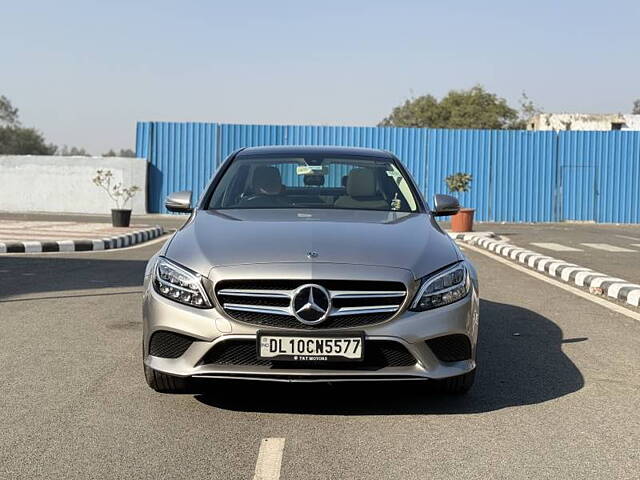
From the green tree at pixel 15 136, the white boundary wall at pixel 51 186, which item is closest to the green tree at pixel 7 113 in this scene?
the green tree at pixel 15 136

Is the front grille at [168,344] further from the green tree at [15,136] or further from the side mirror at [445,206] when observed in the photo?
the green tree at [15,136]

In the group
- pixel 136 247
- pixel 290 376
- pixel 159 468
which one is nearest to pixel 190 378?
pixel 290 376

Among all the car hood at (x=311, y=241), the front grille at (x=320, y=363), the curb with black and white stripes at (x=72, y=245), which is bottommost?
the curb with black and white stripes at (x=72, y=245)

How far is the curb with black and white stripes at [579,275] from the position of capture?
9.84m

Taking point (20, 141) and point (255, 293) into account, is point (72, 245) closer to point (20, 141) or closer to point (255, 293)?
point (255, 293)

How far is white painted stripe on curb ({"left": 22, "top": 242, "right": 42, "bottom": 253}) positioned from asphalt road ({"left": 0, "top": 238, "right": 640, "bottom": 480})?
777 cm

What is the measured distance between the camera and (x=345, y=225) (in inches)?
205

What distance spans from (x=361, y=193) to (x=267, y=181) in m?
0.64

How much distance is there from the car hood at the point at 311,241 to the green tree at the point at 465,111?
2343 inches

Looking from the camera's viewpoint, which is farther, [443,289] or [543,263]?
[543,263]

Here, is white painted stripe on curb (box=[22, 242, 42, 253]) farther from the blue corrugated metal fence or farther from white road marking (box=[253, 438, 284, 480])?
the blue corrugated metal fence

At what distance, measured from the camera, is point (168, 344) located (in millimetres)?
4586

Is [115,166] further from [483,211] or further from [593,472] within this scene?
[593,472]

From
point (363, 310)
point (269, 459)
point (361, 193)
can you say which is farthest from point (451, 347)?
point (361, 193)
